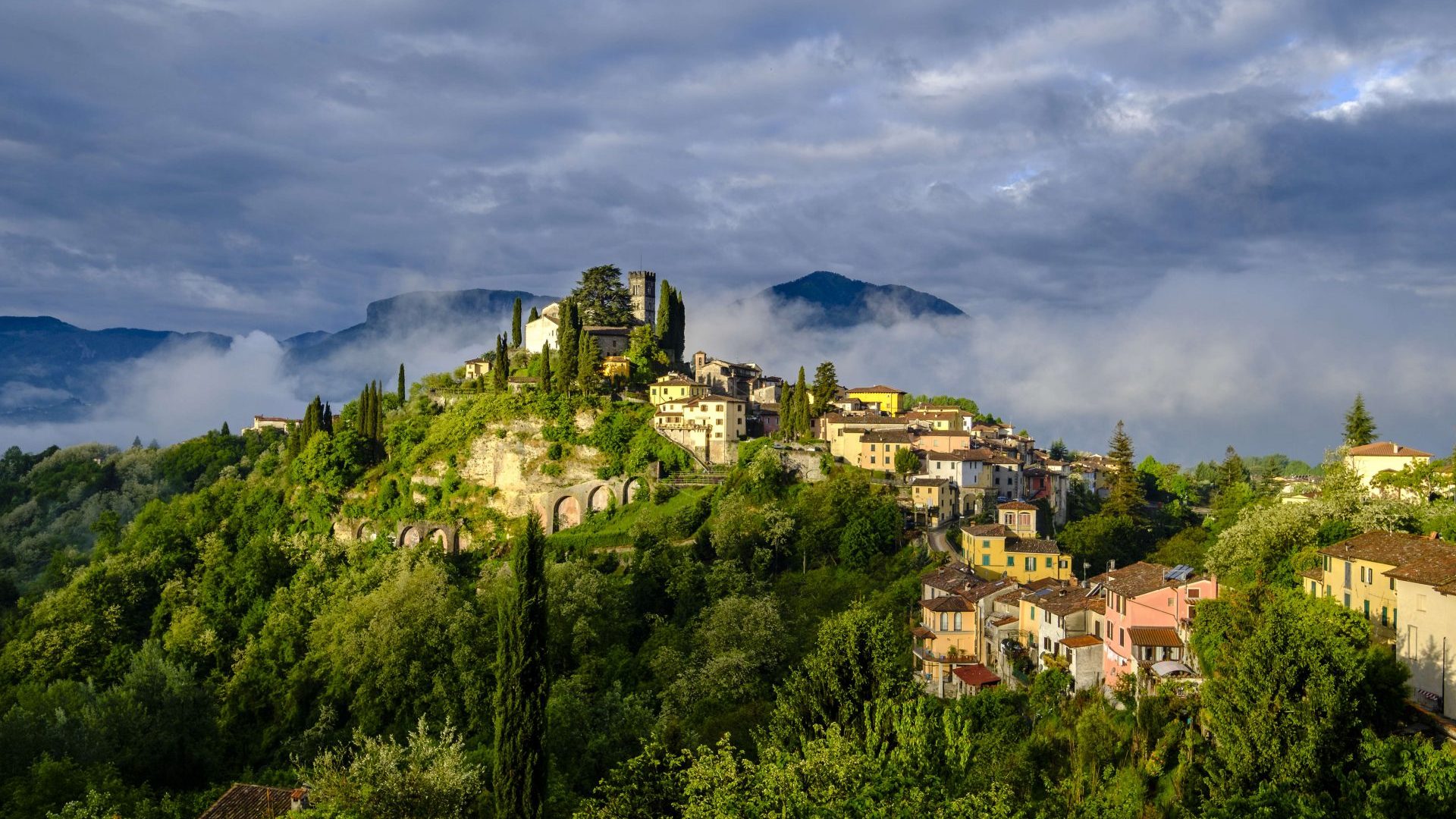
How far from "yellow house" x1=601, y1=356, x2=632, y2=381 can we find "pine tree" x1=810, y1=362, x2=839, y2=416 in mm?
16920

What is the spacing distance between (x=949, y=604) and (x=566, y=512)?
121 feet

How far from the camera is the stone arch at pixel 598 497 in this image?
76.2 metres

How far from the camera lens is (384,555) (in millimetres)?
72312

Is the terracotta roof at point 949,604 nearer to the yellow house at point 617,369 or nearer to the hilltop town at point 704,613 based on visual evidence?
the hilltop town at point 704,613

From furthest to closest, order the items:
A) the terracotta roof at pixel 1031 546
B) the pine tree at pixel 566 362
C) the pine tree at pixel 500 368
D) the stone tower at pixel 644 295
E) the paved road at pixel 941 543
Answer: the stone tower at pixel 644 295 → the pine tree at pixel 500 368 → the pine tree at pixel 566 362 → the paved road at pixel 941 543 → the terracotta roof at pixel 1031 546

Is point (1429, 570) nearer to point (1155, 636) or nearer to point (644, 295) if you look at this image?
point (1155, 636)

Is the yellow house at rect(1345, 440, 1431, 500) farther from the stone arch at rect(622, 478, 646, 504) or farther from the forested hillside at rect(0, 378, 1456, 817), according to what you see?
the stone arch at rect(622, 478, 646, 504)

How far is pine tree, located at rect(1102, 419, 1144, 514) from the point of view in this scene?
70312mm

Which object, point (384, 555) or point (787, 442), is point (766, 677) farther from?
point (384, 555)

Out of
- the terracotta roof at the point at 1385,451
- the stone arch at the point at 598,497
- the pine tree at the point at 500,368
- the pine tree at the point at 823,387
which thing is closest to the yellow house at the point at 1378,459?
the terracotta roof at the point at 1385,451

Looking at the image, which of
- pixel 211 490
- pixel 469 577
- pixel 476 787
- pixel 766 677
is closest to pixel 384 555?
pixel 469 577

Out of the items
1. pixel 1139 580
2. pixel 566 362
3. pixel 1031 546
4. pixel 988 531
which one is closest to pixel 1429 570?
pixel 1139 580

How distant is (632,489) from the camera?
75438 millimetres

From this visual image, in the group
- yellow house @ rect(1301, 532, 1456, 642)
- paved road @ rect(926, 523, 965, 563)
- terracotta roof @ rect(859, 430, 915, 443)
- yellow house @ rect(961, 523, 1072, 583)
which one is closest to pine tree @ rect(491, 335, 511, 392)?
terracotta roof @ rect(859, 430, 915, 443)
